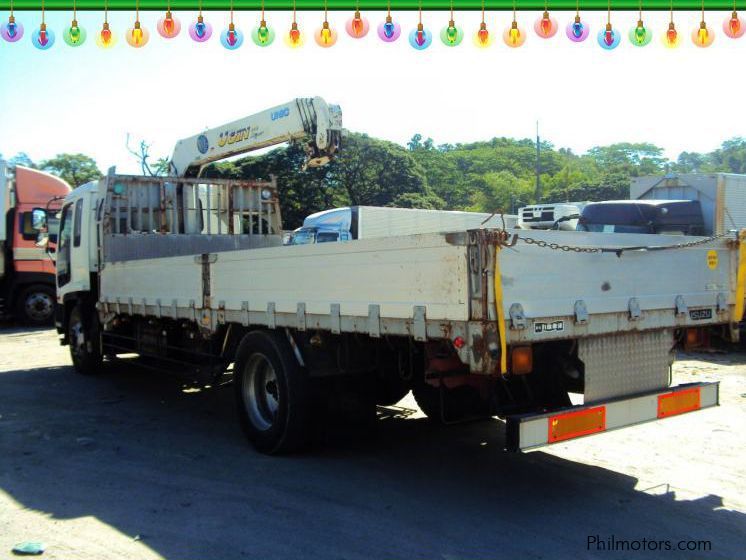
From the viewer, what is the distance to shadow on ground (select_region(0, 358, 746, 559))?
399 cm

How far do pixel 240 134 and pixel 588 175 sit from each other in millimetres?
55062

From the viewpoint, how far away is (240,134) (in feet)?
31.8

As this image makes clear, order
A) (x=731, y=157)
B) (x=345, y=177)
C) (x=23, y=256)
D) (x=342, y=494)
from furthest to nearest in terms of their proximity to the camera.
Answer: (x=731, y=157), (x=345, y=177), (x=23, y=256), (x=342, y=494)

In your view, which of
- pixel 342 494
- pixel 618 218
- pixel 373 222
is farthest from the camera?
pixel 373 222

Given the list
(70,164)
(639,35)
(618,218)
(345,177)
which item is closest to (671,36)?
(639,35)

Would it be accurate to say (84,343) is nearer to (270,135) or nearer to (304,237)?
(270,135)

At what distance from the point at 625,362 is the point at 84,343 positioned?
311 inches

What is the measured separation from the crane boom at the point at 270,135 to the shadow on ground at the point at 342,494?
356 centimetres

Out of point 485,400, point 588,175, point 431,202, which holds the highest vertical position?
point 588,175

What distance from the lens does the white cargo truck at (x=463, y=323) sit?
4.00 m

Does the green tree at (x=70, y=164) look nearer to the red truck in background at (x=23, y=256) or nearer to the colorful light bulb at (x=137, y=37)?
the red truck in background at (x=23, y=256)

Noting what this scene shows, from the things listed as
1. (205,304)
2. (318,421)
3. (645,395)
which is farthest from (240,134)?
(645,395)

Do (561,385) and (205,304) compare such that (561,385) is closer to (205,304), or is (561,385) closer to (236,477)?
(236,477)

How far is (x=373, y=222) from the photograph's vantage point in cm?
1357
